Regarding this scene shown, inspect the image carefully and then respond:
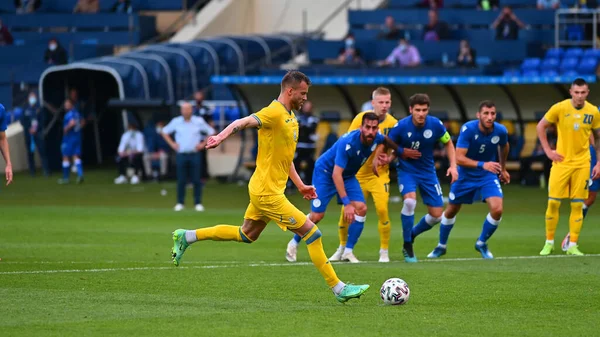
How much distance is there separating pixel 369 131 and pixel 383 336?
4864mm

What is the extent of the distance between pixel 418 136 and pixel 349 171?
1040 mm

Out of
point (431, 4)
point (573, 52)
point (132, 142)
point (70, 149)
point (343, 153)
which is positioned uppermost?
point (431, 4)

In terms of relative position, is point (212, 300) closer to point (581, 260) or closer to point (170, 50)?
point (581, 260)

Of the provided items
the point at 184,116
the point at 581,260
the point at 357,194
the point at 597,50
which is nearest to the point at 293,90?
the point at 357,194

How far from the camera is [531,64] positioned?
30844 mm

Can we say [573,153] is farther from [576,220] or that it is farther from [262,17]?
[262,17]

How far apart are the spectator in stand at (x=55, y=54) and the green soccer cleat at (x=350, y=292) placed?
26.5 metres

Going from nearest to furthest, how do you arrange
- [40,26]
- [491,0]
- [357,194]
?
[357,194]
[491,0]
[40,26]

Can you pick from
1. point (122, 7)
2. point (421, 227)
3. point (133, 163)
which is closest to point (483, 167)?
point (421, 227)

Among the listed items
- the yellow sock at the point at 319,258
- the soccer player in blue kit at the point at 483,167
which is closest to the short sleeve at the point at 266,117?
the yellow sock at the point at 319,258

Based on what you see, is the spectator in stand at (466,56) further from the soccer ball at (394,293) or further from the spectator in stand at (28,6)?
the soccer ball at (394,293)

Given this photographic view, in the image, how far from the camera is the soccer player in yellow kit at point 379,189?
14609 millimetres

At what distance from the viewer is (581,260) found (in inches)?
570

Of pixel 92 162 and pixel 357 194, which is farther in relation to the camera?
pixel 92 162
